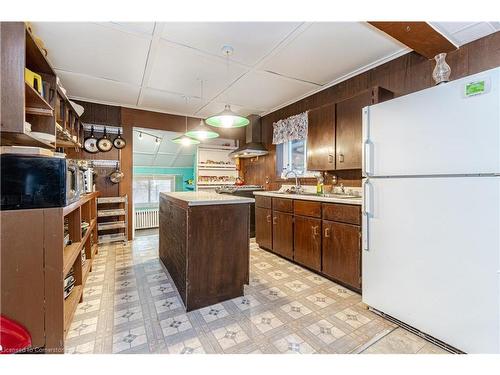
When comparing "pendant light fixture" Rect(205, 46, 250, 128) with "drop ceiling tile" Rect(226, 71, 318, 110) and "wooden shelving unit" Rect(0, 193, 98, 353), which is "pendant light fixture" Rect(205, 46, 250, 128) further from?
"wooden shelving unit" Rect(0, 193, 98, 353)

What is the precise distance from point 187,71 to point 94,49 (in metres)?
0.92

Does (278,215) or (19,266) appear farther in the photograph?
(278,215)

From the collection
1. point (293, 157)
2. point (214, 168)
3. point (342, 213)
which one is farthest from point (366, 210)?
point (214, 168)

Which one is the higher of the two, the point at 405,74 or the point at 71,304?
the point at 405,74

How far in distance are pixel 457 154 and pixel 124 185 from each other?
14.3ft

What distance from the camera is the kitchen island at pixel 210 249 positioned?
73.2 inches

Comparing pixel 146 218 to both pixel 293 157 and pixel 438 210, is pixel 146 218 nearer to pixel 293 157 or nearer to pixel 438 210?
pixel 293 157

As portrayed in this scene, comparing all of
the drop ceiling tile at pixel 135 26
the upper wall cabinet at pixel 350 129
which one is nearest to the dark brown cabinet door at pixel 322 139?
the upper wall cabinet at pixel 350 129

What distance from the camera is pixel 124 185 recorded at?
4008mm

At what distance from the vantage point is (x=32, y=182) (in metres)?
1.22

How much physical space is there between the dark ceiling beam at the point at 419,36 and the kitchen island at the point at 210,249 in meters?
1.71

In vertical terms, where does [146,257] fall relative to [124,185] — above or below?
below
